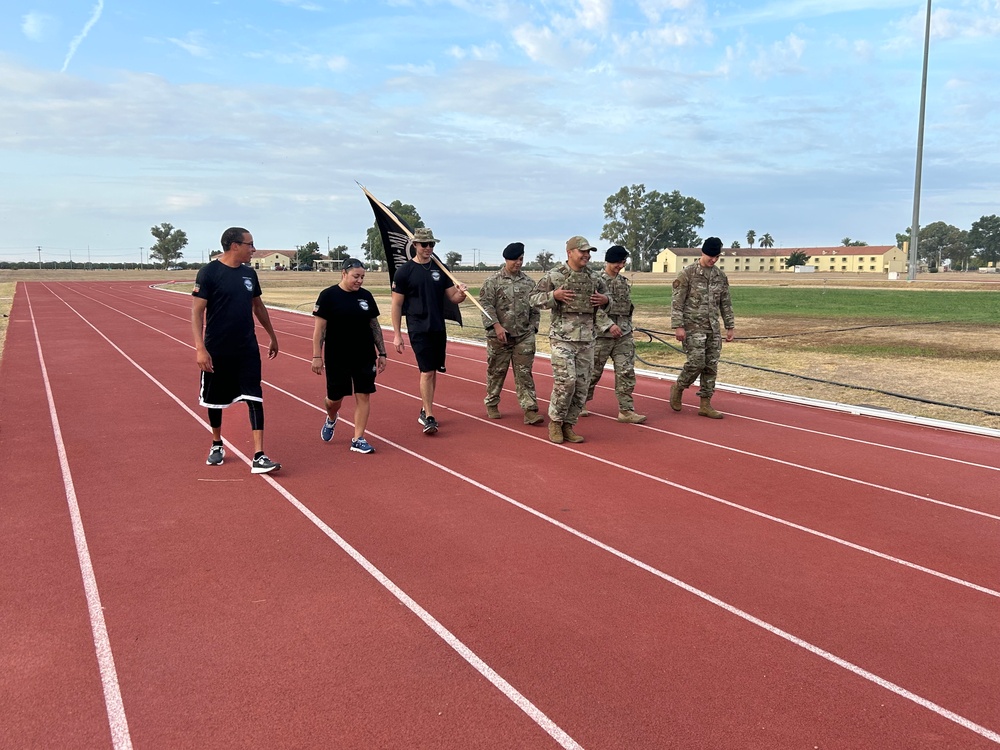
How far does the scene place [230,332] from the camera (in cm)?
578

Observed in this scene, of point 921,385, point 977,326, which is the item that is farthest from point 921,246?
point 921,385

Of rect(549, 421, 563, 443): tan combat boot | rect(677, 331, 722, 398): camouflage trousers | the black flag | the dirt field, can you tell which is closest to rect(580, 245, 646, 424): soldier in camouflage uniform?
rect(677, 331, 722, 398): camouflage trousers

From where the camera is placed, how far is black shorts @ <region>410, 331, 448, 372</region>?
720 centimetres

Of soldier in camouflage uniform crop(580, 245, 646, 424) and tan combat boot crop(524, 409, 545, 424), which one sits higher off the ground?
soldier in camouflage uniform crop(580, 245, 646, 424)

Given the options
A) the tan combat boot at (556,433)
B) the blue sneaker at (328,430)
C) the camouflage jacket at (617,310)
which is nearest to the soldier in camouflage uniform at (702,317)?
the camouflage jacket at (617,310)

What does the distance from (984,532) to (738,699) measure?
9.35 feet

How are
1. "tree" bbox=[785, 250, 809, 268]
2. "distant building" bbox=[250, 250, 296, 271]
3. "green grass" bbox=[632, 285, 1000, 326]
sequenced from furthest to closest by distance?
"distant building" bbox=[250, 250, 296, 271] → "tree" bbox=[785, 250, 809, 268] → "green grass" bbox=[632, 285, 1000, 326]

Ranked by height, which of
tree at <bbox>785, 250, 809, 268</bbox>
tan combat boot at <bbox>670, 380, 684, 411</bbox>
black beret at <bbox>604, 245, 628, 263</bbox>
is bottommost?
tan combat boot at <bbox>670, 380, 684, 411</bbox>

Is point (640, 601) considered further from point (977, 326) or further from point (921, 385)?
point (977, 326)

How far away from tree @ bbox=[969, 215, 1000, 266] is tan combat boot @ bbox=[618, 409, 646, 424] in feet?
573

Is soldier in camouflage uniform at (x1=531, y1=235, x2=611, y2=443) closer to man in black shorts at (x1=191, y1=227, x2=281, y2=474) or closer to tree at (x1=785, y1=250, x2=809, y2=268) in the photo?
man in black shorts at (x1=191, y1=227, x2=281, y2=474)

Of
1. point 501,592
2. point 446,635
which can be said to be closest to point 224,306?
point 501,592

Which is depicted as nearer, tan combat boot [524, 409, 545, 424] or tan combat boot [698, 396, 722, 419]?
tan combat boot [524, 409, 545, 424]

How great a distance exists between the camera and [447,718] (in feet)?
9.21
